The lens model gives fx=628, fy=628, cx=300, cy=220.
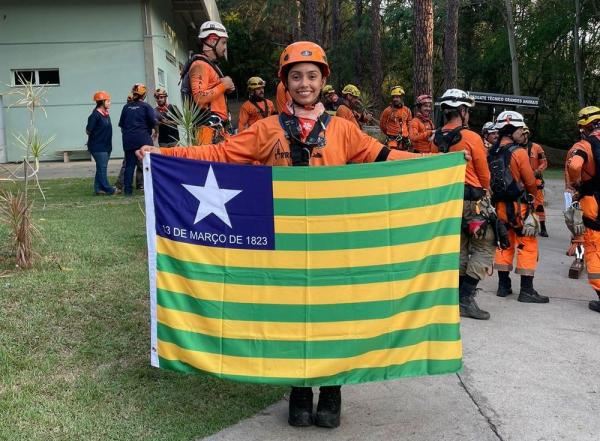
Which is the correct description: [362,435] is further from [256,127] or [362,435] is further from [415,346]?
[256,127]

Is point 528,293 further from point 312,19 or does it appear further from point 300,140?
point 312,19

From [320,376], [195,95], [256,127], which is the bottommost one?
[320,376]

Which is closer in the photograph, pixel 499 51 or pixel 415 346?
pixel 415 346

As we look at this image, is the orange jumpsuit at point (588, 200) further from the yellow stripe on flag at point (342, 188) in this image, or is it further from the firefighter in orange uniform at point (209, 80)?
the firefighter in orange uniform at point (209, 80)

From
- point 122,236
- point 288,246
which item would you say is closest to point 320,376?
point 288,246

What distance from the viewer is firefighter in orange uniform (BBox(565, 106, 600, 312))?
21.9 feet

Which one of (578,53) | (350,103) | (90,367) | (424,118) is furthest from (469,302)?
(578,53)

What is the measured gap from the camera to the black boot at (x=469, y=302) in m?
6.30

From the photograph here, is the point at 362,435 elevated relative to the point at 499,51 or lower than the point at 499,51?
lower

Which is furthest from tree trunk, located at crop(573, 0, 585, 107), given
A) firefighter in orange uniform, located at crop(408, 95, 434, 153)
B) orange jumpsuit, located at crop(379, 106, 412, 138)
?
firefighter in orange uniform, located at crop(408, 95, 434, 153)

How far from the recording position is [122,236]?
26.7ft

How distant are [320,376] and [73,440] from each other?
56.8 inches

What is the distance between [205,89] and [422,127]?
624 centimetres

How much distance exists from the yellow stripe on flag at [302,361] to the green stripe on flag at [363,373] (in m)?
0.02
